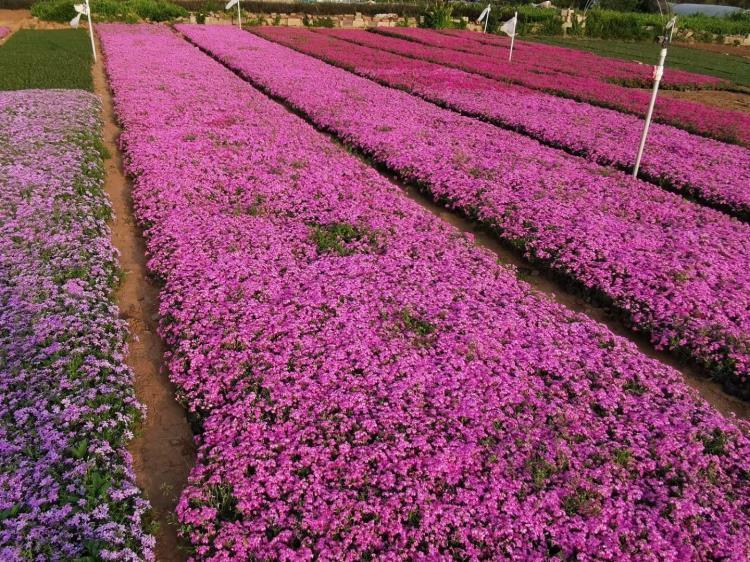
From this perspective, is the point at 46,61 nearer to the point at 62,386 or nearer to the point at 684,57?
the point at 62,386

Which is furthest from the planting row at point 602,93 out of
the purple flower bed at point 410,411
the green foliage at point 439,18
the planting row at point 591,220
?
the green foliage at point 439,18

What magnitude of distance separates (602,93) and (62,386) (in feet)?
84.5

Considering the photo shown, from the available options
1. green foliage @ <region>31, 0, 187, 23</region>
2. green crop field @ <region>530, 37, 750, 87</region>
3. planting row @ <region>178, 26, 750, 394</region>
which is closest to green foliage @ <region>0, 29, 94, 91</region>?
green foliage @ <region>31, 0, 187, 23</region>

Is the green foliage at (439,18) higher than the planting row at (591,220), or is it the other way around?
the green foliage at (439,18)

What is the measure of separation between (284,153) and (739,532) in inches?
492

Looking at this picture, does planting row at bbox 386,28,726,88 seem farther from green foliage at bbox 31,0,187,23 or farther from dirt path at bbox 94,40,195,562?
dirt path at bbox 94,40,195,562

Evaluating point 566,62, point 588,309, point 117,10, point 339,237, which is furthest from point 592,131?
point 117,10

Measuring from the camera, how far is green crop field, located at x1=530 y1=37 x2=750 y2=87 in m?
39.3

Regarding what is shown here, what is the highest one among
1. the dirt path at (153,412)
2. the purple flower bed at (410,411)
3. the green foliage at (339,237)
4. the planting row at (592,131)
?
the planting row at (592,131)

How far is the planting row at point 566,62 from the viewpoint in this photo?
31938 mm

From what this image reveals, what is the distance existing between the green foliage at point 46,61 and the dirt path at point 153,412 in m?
15.9

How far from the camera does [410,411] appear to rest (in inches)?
240

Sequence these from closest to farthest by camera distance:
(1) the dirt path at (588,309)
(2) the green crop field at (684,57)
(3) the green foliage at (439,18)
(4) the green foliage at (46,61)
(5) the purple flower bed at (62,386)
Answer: (5) the purple flower bed at (62,386), (1) the dirt path at (588,309), (4) the green foliage at (46,61), (2) the green crop field at (684,57), (3) the green foliage at (439,18)

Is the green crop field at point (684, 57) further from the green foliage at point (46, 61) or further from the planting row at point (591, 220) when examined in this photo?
the green foliage at point (46, 61)
